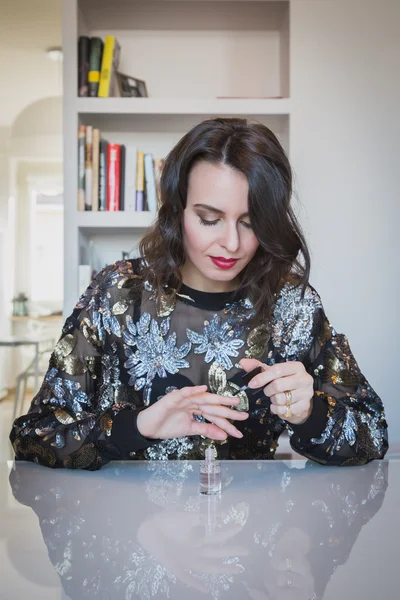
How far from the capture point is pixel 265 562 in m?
0.84

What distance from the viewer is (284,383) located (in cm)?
131

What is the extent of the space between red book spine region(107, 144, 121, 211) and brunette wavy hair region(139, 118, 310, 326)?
1451mm

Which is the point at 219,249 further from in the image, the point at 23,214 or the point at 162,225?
the point at 23,214

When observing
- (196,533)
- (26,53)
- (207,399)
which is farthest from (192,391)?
(26,53)

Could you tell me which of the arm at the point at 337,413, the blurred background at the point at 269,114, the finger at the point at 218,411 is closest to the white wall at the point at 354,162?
the blurred background at the point at 269,114

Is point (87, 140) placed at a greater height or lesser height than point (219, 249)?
greater

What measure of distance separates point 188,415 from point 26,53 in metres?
5.09

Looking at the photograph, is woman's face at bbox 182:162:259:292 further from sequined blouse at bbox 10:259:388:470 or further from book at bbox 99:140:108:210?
book at bbox 99:140:108:210

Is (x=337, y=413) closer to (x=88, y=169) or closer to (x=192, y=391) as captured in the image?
(x=192, y=391)

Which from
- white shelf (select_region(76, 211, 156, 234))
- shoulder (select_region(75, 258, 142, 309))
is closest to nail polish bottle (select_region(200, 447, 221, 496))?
shoulder (select_region(75, 258, 142, 309))

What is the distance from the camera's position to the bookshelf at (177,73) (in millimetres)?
3197

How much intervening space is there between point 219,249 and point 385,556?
31.1 inches

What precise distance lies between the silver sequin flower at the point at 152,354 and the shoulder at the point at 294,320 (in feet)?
→ 0.70

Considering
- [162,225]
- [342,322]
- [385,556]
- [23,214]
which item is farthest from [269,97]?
[23,214]
